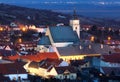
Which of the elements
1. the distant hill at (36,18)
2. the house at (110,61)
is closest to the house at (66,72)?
the house at (110,61)

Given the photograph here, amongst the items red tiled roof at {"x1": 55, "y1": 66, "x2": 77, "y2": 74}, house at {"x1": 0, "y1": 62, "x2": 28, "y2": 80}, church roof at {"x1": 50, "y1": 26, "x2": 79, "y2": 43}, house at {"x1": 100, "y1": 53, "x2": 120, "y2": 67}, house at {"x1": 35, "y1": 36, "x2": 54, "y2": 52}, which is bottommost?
house at {"x1": 35, "y1": 36, "x2": 54, "y2": 52}

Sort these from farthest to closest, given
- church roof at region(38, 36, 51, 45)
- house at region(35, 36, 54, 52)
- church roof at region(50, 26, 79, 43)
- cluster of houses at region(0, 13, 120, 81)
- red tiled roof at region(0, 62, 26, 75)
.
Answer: church roof at region(50, 26, 79, 43) → church roof at region(38, 36, 51, 45) → house at region(35, 36, 54, 52) → cluster of houses at region(0, 13, 120, 81) → red tiled roof at region(0, 62, 26, 75)

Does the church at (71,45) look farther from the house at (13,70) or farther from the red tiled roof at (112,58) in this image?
the house at (13,70)

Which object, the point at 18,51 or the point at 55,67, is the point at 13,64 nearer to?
the point at 55,67

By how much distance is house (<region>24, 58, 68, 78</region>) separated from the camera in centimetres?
3547

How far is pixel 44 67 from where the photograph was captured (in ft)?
121

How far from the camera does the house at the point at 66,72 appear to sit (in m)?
33.8

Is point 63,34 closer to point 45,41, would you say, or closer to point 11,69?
point 45,41

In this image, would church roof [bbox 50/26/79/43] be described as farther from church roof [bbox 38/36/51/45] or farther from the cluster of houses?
church roof [bbox 38/36/51/45]

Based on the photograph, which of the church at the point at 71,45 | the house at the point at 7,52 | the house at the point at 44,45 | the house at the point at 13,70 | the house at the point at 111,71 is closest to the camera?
the house at the point at 13,70

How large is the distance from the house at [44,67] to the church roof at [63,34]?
11163 millimetres

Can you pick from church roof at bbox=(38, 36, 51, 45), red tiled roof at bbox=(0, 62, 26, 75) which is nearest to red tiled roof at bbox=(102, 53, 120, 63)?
red tiled roof at bbox=(0, 62, 26, 75)

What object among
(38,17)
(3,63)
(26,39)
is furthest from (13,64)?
(38,17)

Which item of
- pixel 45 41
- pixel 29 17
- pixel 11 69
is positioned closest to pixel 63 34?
pixel 45 41
